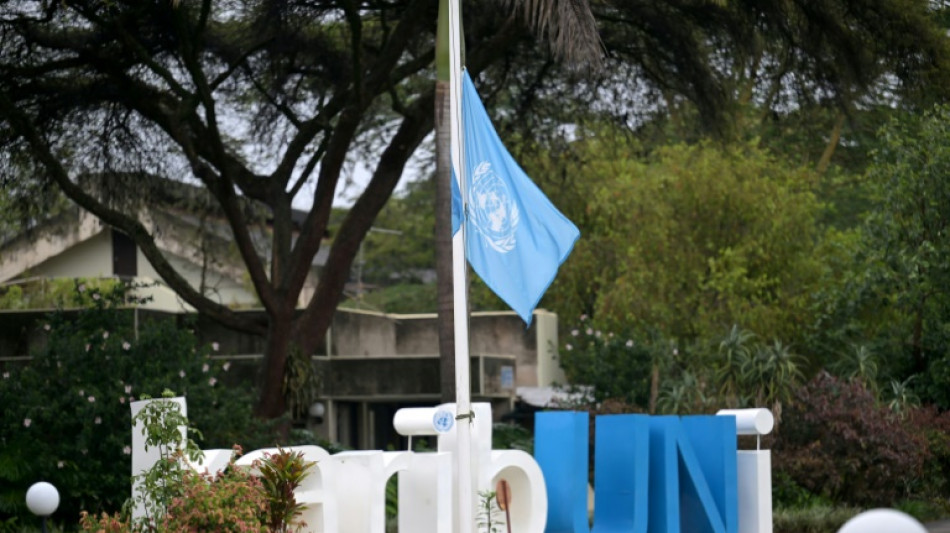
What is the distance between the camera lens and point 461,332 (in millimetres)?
11273

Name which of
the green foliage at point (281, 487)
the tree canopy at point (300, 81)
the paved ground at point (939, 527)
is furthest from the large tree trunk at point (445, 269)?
the paved ground at point (939, 527)

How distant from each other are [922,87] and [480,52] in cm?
669

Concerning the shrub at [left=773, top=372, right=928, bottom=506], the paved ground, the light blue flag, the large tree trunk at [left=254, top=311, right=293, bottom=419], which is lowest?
the paved ground

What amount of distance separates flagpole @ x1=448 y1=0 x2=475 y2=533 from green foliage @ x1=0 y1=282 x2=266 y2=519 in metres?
8.35

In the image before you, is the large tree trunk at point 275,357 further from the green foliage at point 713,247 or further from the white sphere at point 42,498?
the white sphere at point 42,498

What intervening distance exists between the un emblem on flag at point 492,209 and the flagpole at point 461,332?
11 centimetres

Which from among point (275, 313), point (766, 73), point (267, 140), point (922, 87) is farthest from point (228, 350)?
point (922, 87)

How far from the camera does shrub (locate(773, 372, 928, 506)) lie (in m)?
20.0

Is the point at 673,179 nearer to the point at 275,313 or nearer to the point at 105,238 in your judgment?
the point at 275,313

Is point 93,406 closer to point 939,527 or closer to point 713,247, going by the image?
point 939,527

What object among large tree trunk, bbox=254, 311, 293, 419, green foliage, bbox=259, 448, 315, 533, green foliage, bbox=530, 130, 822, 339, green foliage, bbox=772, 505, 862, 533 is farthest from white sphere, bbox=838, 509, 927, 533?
green foliage, bbox=530, 130, 822, 339

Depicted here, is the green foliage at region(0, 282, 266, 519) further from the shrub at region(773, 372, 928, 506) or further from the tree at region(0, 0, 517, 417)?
the shrub at region(773, 372, 928, 506)

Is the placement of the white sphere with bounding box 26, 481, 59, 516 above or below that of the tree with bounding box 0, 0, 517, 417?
below

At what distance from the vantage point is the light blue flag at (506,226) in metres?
11.4
